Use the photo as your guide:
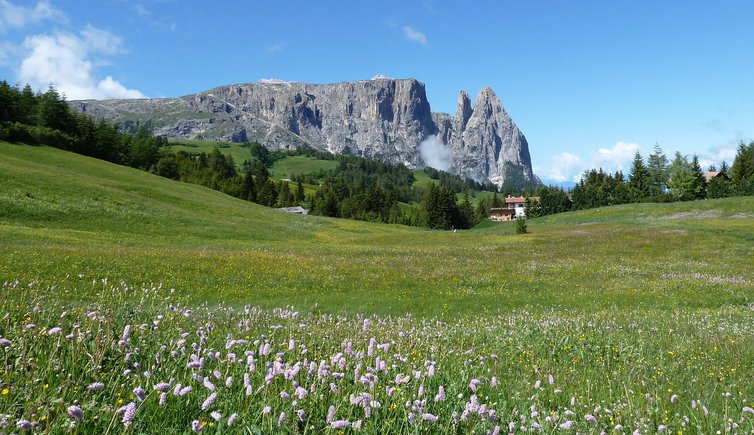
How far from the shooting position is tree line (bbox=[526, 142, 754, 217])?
11775cm

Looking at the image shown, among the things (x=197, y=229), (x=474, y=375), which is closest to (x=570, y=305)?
(x=474, y=375)

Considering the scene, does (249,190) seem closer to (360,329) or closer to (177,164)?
(177,164)

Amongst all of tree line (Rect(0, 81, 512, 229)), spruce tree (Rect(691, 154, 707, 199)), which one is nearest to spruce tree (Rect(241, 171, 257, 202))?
tree line (Rect(0, 81, 512, 229))

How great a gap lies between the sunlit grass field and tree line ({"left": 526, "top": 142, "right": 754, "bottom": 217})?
7237 centimetres

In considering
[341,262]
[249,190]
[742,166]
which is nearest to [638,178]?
[742,166]

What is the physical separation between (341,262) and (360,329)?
22662mm

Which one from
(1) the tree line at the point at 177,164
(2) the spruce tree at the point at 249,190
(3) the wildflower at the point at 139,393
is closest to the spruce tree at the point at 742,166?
(1) the tree line at the point at 177,164

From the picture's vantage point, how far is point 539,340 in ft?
33.5

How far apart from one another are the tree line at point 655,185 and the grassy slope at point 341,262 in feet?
242

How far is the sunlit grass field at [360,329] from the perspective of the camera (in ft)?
13.2

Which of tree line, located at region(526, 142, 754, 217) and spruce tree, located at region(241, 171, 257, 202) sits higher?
tree line, located at region(526, 142, 754, 217)

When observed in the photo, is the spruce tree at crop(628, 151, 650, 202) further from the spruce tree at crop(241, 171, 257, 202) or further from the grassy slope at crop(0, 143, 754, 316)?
the spruce tree at crop(241, 171, 257, 202)

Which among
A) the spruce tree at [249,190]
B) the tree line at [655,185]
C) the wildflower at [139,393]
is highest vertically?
the tree line at [655,185]

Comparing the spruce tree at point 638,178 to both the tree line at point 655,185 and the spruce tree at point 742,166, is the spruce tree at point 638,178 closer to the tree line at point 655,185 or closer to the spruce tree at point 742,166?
the tree line at point 655,185
